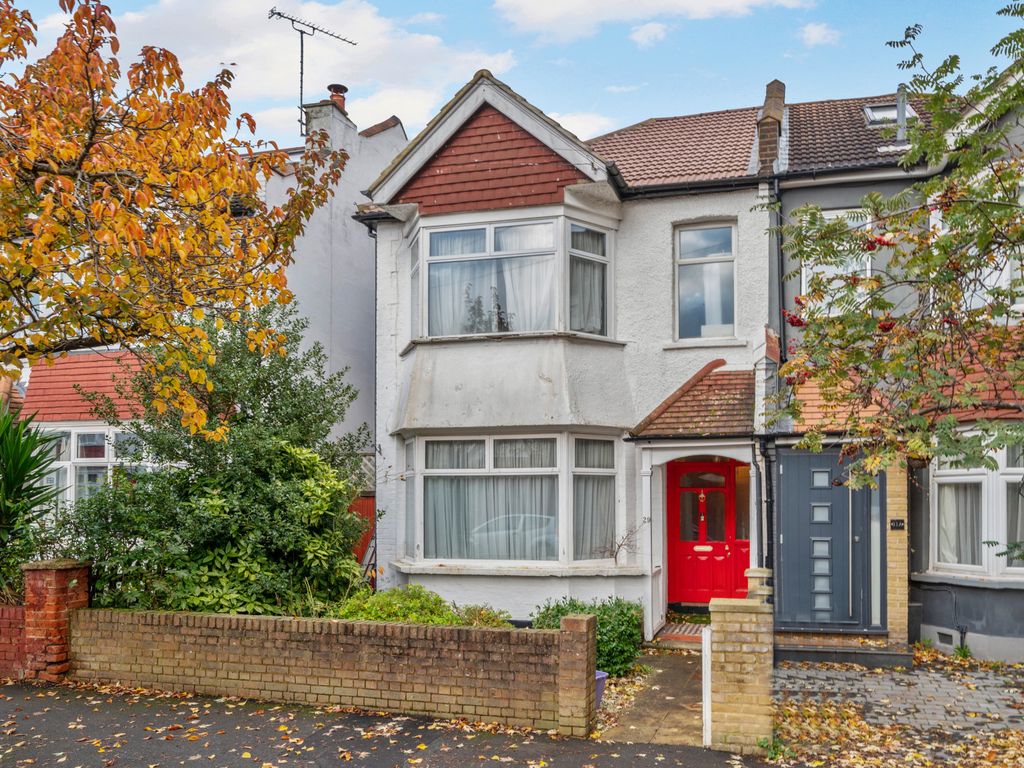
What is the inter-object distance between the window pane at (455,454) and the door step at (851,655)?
470 centimetres

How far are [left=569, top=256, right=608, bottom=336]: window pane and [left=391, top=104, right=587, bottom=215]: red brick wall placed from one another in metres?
1.07

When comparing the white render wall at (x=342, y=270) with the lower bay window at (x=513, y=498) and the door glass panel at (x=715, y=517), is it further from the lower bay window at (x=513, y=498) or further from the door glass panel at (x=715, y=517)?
the door glass panel at (x=715, y=517)

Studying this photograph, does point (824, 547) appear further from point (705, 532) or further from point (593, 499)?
point (593, 499)

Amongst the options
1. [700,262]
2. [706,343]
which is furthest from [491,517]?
[700,262]

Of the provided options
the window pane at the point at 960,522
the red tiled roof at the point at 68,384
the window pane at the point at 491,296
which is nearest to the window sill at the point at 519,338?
the window pane at the point at 491,296

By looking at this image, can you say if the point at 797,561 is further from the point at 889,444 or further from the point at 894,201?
the point at 894,201

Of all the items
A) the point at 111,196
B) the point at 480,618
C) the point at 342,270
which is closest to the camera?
the point at 111,196

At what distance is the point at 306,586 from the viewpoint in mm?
10180

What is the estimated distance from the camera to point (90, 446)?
16031 millimetres

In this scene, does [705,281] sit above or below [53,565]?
above

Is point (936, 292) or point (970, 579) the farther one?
point (970, 579)

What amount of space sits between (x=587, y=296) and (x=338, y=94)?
7756 mm

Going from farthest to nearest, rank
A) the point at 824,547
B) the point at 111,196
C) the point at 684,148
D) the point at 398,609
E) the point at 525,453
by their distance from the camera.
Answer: the point at 684,148 → the point at 525,453 → the point at 824,547 → the point at 398,609 → the point at 111,196

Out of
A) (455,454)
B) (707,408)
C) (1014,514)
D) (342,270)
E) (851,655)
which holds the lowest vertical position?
(851,655)
